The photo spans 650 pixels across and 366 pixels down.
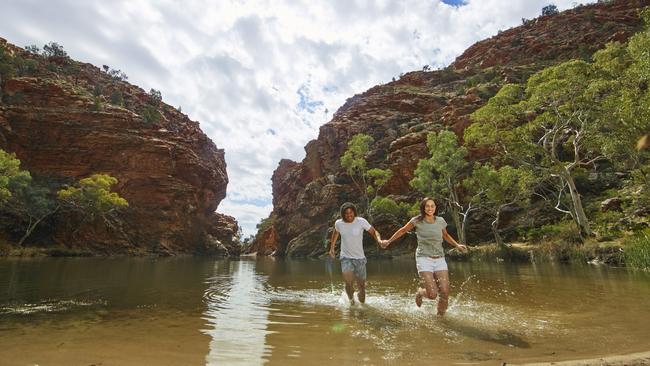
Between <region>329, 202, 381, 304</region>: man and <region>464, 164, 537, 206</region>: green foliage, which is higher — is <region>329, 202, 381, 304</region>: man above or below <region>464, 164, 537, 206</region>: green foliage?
below

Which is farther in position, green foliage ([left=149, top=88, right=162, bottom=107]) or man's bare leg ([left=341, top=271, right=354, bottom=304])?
green foliage ([left=149, top=88, right=162, bottom=107])

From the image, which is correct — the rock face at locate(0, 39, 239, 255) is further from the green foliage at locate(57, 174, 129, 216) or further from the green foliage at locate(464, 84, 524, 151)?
the green foliage at locate(464, 84, 524, 151)

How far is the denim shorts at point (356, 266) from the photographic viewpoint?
24.9 feet

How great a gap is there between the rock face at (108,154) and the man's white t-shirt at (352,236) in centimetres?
5336

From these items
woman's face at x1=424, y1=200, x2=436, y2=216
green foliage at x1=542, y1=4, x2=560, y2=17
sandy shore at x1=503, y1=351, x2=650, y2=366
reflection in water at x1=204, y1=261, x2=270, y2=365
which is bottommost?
reflection in water at x1=204, y1=261, x2=270, y2=365

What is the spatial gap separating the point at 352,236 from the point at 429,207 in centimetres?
180

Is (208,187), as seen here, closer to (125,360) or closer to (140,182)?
(140,182)

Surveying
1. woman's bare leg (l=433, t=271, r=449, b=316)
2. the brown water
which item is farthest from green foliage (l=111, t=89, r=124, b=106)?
woman's bare leg (l=433, t=271, r=449, b=316)

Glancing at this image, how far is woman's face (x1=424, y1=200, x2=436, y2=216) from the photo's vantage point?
6461 mm

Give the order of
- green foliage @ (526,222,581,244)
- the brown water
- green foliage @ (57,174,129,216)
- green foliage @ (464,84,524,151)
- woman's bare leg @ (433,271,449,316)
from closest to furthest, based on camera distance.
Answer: the brown water
woman's bare leg @ (433,271,449,316)
green foliage @ (526,222,581,244)
green foliage @ (464,84,524,151)
green foliage @ (57,174,129,216)

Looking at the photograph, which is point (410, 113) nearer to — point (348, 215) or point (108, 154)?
point (108, 154)

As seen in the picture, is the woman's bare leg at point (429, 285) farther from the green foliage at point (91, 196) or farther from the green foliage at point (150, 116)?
the green foliage at point (150, 116)

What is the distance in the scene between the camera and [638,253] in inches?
560

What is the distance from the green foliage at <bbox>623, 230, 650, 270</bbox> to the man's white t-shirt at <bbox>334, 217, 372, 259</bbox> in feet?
40.0
